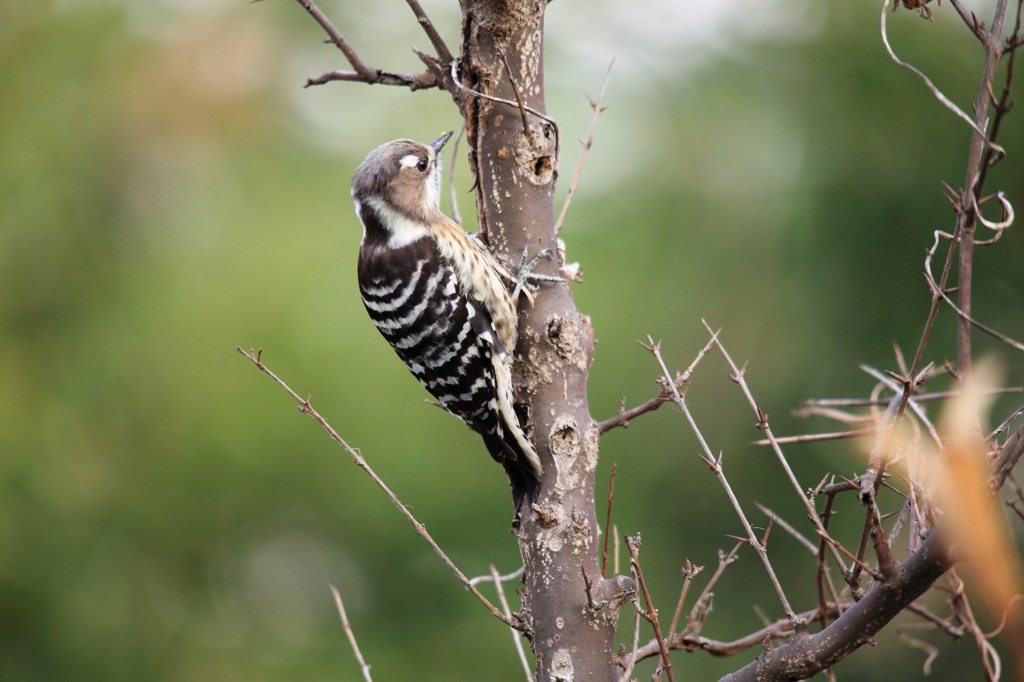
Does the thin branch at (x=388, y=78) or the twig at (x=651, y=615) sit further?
the thin branch at (x=388, y=78)

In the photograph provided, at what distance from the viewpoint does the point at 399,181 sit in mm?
3322

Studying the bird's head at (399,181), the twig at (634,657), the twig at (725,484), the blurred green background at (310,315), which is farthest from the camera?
the blurred green background at (310,315)

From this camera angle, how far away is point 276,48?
6926 mm

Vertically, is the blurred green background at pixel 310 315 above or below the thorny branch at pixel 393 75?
below

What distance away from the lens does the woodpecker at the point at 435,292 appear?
8.96 feet

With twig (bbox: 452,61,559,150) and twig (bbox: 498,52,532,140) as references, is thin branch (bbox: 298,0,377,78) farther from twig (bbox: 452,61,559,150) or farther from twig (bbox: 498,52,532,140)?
twig (bbox: 498,52,532,140)

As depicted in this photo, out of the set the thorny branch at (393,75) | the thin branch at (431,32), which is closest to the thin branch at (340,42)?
the thorny branch at (393,75)

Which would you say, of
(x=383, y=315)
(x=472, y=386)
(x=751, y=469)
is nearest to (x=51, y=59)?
(x=383, y=315)

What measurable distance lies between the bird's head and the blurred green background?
8.00ft

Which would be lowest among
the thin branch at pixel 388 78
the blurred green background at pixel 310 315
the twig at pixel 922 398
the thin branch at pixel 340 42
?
the blurred green background at pixel 310 315

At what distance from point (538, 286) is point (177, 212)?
15.4 feet

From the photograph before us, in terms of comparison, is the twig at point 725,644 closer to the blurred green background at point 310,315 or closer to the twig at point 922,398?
the twig at point 922,398

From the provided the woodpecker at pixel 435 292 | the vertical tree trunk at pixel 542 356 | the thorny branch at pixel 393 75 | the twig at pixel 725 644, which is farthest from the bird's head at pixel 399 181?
the twig at pixel 725 644

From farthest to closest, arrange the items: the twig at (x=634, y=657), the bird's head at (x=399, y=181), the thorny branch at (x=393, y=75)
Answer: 1. the bird's head at (x=399, y=181)
2. the thorny branch at (x=393, y=75)
3. the twig at (x=634, y=657)
